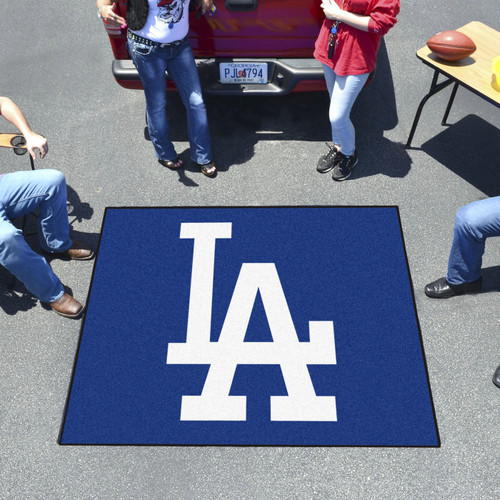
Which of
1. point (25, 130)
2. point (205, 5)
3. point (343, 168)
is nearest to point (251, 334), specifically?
point (343, 168)

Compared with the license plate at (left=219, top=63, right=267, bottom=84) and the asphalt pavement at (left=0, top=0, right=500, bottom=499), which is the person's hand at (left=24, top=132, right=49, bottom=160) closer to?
the asphalt pavement at (left=0, top=0, right=500, bottom=499)

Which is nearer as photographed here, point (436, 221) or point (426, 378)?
point (426, 378)

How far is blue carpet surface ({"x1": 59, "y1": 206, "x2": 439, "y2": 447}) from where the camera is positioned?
10.0ft

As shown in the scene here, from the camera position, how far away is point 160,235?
3871 millimetres

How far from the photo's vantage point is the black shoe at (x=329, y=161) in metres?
4.20

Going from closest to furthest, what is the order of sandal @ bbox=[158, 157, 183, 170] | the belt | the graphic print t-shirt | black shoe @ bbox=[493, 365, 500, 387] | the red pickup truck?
black shoe @ bbox=[493, 365, 500, 387] < the graphic print t-shirt < the belt < the red pickup truck < sandal @ bbox=[158, 157, 183, 170]

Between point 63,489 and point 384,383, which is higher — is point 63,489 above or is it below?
below

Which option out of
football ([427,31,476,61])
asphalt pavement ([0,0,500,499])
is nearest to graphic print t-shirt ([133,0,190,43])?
asphalt pavement ([0,0,500,499])

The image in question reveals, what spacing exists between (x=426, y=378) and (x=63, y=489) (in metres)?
2.08

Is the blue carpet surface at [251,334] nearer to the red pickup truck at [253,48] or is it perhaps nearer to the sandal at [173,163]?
the sandal at [173,163]

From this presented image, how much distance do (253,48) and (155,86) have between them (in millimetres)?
775

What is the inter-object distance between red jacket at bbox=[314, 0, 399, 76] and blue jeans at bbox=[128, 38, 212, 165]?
0.86m

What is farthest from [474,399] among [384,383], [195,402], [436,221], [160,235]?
[160,235]

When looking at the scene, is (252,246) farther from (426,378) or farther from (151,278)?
(426,378)
